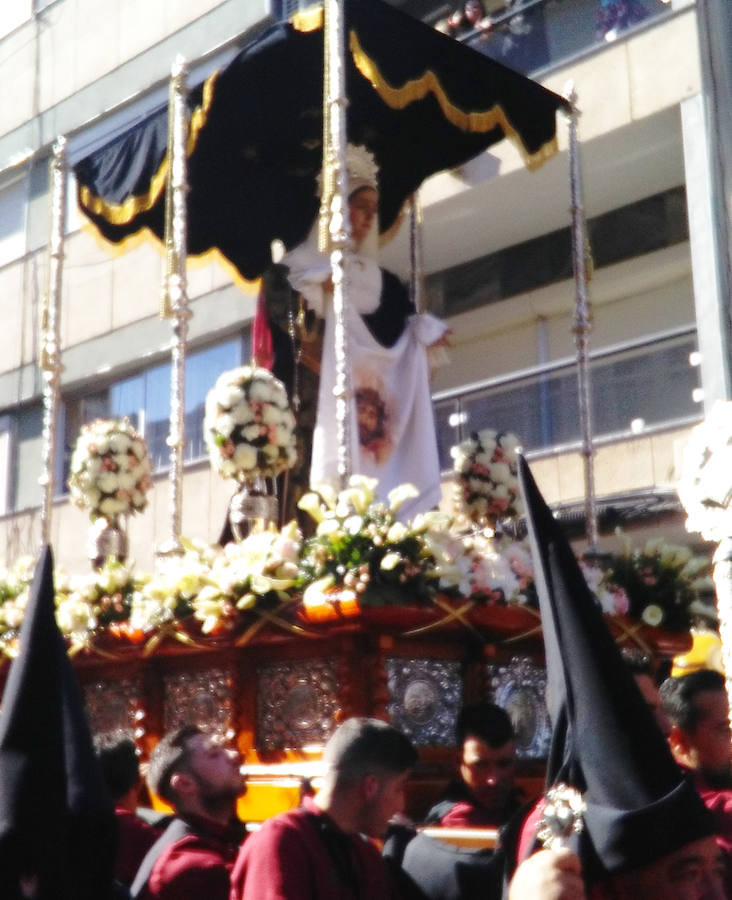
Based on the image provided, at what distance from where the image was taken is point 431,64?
823 centimetres

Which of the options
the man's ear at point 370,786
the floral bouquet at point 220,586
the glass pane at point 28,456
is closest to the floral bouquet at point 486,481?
the floral bouquet at point 220,586

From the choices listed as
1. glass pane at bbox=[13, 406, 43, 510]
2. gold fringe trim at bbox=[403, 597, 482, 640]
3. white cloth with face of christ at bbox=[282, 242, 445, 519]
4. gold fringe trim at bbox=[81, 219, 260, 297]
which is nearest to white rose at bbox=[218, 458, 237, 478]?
white cloth with face of christ at bbox=[282, 242, 445, 519]

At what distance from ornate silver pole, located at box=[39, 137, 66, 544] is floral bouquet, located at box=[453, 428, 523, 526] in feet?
7.73

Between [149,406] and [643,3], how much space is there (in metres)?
7.08

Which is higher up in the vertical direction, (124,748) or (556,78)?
(556,78)

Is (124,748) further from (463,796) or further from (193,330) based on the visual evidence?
(193,330)

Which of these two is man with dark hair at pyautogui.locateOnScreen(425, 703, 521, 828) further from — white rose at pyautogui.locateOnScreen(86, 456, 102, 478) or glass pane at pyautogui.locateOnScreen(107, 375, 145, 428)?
glass pane at pyautogui.locateOnScreen(107, 375, 145, 428)

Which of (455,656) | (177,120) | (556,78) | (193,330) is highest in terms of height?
(556,78)

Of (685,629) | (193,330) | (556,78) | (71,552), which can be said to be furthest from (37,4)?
(685,629)

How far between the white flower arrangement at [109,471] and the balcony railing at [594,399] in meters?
5.11

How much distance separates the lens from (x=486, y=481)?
7.86 m

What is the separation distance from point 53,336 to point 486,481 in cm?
288

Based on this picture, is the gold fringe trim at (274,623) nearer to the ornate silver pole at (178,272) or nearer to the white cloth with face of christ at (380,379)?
the ornate silver pole at (178,272)

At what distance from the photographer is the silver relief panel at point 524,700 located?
21.5 ft
